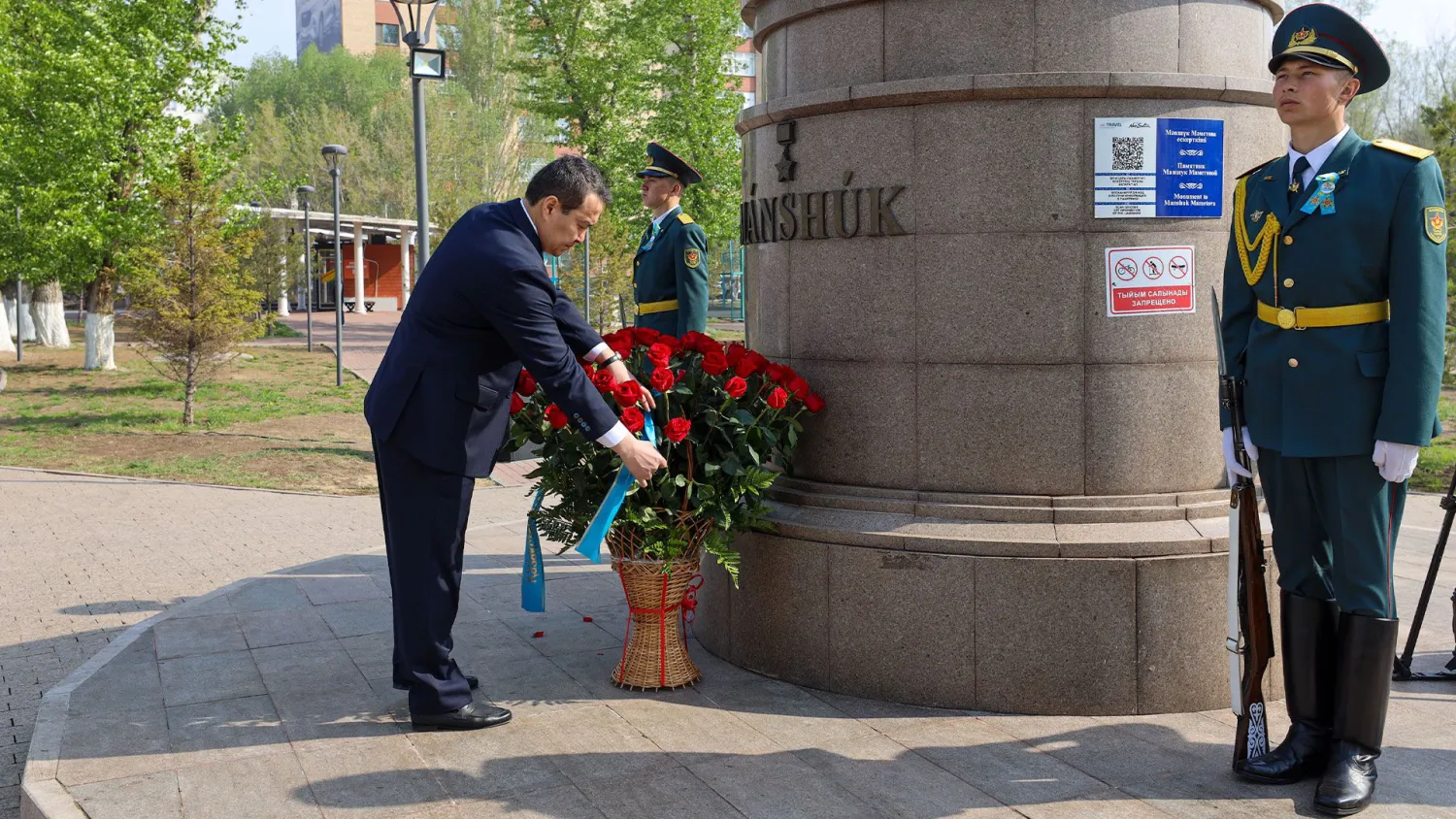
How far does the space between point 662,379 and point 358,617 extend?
263 centimetres

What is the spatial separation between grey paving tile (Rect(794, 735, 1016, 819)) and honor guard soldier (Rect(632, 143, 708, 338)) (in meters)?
3.15

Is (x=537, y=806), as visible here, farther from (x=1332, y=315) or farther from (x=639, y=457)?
(x=1332, y=315)

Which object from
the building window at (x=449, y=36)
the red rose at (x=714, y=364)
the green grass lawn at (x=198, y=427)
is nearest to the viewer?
the red rose at (x=714, y=364)

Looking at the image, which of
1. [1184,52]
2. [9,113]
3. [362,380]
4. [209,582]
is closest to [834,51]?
[1184,52]

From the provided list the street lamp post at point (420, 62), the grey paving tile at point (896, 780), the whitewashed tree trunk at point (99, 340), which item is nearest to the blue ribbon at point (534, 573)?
the grey paving tile at point (896, 780)

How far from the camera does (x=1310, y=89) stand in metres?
3.96

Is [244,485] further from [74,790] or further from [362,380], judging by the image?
[362,380]

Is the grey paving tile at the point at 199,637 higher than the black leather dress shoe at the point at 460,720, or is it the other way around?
the black leather dress shoe at the point at 460,720

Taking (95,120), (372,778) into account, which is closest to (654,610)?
(372,778)

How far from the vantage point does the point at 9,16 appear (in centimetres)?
2416

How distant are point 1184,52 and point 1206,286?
89 cm

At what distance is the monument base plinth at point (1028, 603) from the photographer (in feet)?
15.7

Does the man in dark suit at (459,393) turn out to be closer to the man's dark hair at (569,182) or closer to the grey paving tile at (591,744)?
the man's dark hair at (569,182)

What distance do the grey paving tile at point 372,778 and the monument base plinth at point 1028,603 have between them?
1.68 metres
